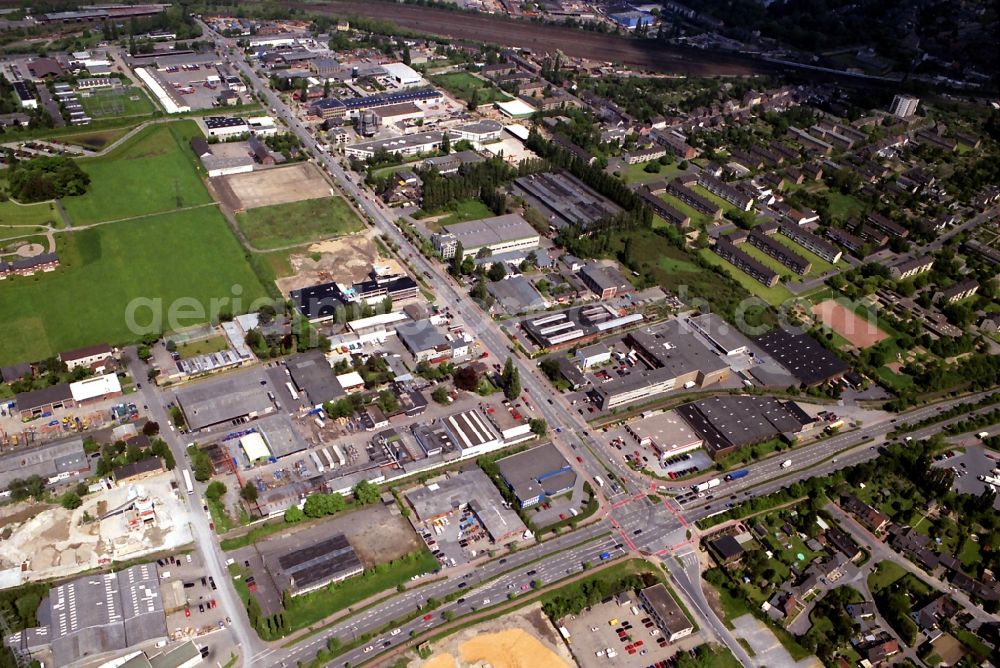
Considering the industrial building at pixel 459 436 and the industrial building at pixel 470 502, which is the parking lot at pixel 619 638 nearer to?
the industrial building at pixel 470 502

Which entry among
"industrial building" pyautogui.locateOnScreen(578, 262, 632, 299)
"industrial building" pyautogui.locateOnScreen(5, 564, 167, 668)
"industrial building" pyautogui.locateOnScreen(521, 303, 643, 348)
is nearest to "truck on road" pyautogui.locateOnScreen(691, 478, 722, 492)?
"industrial building" pyautogui.locateOnScreen(521, 303, 643, 348)

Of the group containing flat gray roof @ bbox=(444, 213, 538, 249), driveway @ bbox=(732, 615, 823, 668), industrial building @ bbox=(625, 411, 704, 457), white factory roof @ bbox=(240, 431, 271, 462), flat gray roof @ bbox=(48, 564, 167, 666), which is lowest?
flat gray roof @ bbox=(48, 564, 167, 666)

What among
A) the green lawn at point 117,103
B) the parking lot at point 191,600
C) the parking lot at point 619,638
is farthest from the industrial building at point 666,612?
the green lawn at point 117,103

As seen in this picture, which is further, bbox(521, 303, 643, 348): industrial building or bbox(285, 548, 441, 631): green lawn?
bbox(521, 303, 643, 348): industrial building

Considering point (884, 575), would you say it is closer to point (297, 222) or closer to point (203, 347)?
point (203, 347)

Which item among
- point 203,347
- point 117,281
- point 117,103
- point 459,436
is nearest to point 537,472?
point 459,436

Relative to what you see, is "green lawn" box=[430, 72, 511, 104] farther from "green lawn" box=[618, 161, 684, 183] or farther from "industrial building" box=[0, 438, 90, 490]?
"industrial building" box=[0, 438, 90, 490]
